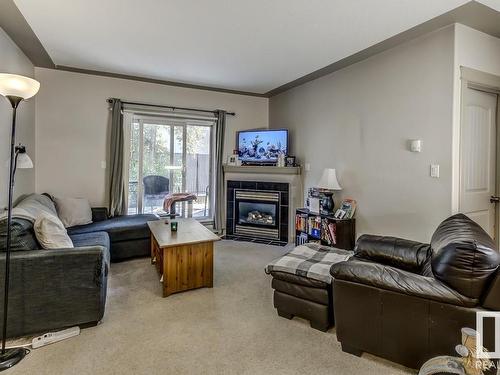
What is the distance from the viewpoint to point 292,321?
2.36m

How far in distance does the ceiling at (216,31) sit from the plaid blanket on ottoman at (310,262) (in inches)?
82.9

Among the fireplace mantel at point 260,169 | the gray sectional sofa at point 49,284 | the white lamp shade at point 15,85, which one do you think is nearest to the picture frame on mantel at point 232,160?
the fireplace mantel at point 260,169

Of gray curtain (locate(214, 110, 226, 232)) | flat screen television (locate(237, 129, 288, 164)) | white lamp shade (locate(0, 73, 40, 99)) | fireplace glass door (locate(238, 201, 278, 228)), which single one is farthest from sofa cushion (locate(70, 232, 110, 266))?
flat screen television (locate(237, 129, 288, 164))

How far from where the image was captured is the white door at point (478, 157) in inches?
111

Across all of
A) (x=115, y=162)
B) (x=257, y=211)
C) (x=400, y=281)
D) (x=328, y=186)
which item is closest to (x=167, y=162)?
(x=115, y=162)

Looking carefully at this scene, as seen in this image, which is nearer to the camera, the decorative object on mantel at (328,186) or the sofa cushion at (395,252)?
the sofa cushion at (395,252)

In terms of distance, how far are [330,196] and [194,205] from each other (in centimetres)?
253

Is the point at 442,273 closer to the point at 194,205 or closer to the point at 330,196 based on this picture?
the point at 330,196

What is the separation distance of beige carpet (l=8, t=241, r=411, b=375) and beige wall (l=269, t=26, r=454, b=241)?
5.35 feet

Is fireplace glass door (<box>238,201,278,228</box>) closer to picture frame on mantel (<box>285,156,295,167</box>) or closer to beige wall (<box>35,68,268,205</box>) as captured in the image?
picture frame on mantel (<box>285,156,295,167</box>)

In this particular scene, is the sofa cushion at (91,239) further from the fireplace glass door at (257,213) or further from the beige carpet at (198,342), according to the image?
the fireplace glass door at (257,213)

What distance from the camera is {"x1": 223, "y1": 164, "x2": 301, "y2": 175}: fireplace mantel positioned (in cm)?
479

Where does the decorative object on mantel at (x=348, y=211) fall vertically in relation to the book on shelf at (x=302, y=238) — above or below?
above

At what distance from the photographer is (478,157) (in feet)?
9.77
